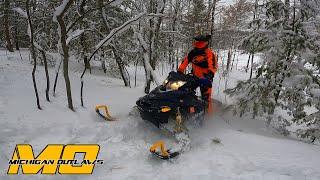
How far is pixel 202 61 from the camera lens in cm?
742

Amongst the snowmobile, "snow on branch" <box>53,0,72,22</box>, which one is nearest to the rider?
the snowmobile

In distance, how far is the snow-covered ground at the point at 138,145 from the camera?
15.9 ft

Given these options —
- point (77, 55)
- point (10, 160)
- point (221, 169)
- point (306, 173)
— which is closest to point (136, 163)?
point (221, 169)

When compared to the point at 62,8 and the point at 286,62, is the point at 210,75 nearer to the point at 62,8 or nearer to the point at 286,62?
the point at 286,62

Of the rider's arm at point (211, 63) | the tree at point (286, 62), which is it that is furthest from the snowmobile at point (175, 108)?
the tree at point (286, 62)

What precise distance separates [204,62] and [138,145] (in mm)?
2666

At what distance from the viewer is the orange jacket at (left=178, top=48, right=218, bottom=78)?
7.18 m

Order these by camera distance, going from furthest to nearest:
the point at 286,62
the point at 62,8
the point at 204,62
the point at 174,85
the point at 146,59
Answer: the point at 146,59
the point at 286,62
the point at 204,62
the point at 174,85
the point at 62,8

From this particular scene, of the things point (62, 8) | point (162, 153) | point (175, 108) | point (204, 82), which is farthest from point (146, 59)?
point (162, 153)

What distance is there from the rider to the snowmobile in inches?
26.1

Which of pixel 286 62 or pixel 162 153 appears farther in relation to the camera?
pixel 286 62

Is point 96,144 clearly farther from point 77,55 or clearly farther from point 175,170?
point 77,55

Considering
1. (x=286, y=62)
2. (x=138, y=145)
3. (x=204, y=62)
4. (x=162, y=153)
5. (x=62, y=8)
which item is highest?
(x=62, y=8)

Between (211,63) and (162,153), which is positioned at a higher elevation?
(211,63)
